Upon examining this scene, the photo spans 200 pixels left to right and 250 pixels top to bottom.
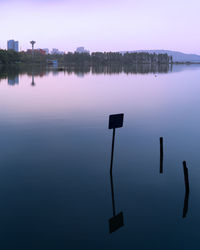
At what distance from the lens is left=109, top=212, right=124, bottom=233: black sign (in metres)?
16.4

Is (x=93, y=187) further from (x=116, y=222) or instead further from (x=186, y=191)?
(x=186, y=191)

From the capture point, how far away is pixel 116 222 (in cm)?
1683

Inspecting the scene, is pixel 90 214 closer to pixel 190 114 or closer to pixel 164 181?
pixel 164 181

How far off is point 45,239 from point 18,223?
6.58 feet

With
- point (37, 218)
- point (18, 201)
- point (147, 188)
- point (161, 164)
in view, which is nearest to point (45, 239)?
point (37, 218)

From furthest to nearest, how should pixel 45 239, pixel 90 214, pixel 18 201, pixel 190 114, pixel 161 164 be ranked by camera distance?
pixel 190 114, pixel 161 164, pixel 18 201, pixel 90 214, pixel 45 239

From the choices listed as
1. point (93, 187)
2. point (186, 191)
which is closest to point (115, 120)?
point (93, 187)

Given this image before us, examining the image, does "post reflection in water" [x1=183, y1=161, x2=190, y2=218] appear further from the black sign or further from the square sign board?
the square sign board

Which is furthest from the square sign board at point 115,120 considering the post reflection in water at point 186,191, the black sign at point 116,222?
the black sign at point 116,222

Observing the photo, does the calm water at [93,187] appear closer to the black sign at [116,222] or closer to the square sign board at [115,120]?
the black sign at [116,222]

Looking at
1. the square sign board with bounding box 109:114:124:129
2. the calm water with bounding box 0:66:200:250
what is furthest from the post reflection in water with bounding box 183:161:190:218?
the square sign board with bounding box 109:114:124:129

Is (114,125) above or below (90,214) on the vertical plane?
above

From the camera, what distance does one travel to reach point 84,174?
23.5m

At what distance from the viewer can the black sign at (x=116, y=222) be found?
1638 centimetres
